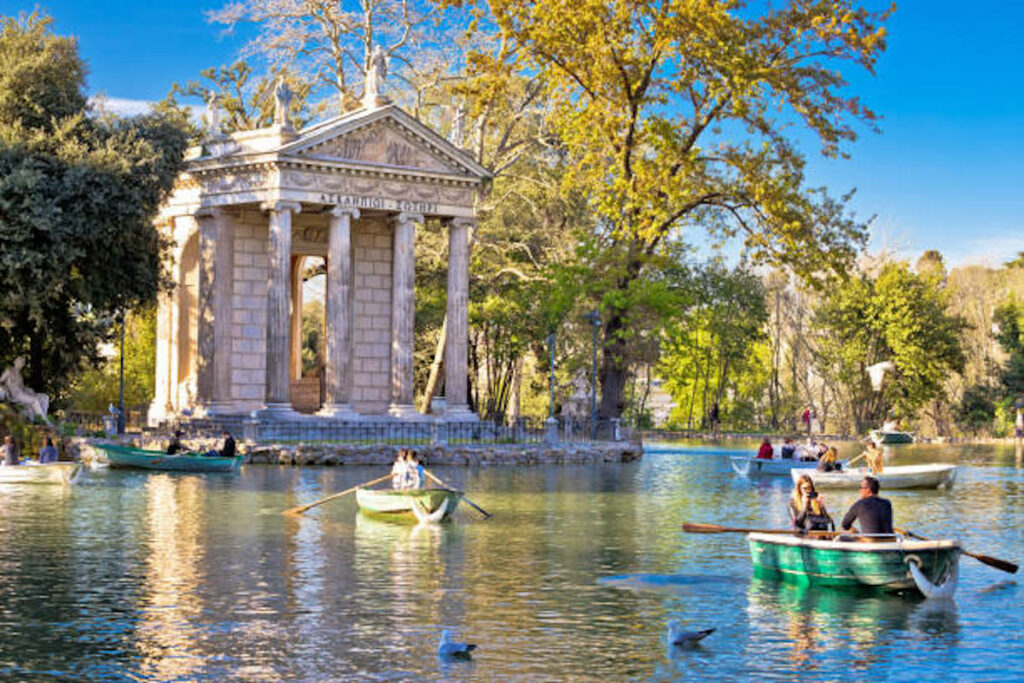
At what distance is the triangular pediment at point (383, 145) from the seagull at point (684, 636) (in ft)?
127

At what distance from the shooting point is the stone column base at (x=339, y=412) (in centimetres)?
5416

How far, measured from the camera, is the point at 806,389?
97500 mm

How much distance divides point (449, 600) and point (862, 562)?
246 inches

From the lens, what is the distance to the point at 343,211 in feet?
180

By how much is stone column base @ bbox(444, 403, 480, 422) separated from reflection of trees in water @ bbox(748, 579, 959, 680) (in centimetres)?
3442

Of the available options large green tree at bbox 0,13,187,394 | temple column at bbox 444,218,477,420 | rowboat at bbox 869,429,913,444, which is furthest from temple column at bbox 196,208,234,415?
rowboat at bbox 869,429,913,444

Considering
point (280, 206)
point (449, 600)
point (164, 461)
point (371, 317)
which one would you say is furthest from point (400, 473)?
point (371, 317)

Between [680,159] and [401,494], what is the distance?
25.8 meters

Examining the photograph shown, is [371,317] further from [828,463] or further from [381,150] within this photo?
[828,463]

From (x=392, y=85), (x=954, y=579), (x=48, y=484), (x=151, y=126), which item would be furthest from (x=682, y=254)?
(x=954, y=579)

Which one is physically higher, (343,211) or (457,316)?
(343,211)

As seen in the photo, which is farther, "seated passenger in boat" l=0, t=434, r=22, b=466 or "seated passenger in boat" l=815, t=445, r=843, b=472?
"seated passenger in boat" l=815, t=445, r=843, b=472

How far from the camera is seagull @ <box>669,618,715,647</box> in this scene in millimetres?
16781

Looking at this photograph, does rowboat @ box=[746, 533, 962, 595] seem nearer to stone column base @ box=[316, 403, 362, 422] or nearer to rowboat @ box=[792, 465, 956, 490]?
rowboat @ box=[792, 465, 956, 490]
